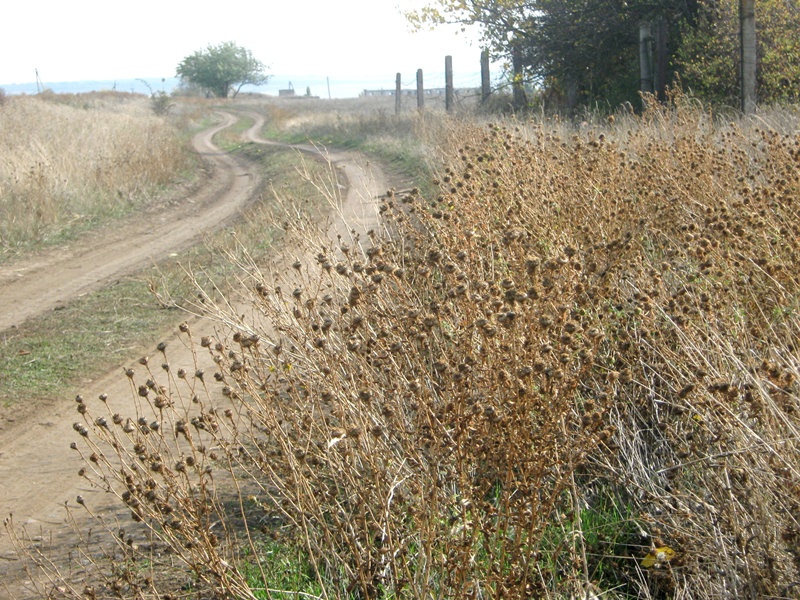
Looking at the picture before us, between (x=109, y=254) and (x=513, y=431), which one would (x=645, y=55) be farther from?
(x=513, y=431)

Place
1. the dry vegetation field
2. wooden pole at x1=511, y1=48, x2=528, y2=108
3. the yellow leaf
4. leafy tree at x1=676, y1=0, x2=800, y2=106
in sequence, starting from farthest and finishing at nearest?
1. wooden pole at x1=511, y1=48, x2=528, y2=108
2. leafy tree at x1=676, y1=0, x2=800, y2=106
3. the yellow leaf
4. the dry vegetation field

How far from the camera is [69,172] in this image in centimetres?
1559

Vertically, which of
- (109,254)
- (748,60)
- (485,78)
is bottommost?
(109,254)

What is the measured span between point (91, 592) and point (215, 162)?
23002 mm

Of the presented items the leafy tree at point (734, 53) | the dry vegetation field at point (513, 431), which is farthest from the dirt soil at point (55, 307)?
the leafy tree at point (734, 53)

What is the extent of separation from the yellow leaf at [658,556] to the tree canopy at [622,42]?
11974mm

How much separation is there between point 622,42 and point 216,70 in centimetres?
7572

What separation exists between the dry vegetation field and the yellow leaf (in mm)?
15

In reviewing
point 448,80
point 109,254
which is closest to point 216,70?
point 448,80

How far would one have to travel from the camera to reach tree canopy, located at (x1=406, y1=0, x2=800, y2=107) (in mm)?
13820

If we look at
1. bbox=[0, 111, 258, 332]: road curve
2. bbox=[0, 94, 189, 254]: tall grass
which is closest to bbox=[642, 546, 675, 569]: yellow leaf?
bbox=[0, 111, 258, 332]: road curve

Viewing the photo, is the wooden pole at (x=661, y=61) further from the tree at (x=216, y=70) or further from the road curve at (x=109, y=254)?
the tree at (x=216, y=70)

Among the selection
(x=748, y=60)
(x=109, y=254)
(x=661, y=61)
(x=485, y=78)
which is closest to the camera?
(x=748, y=60)

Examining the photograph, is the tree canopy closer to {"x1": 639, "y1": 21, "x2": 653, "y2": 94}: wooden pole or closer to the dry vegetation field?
{"x1": 639, "y1": 21, "x2": 653, "y2": 94}: wooden pole
